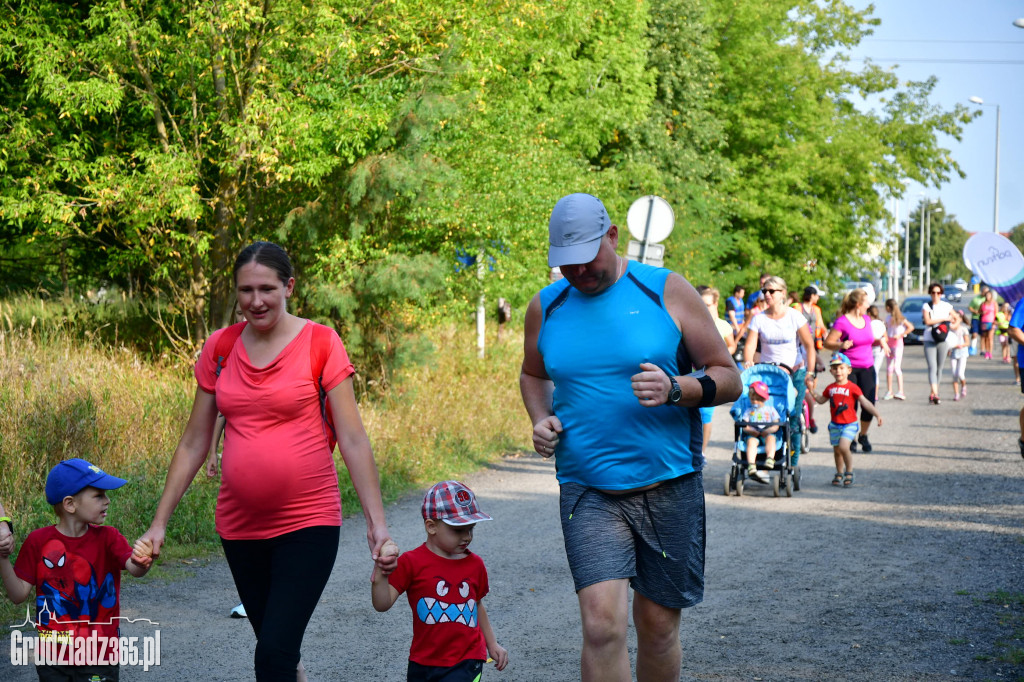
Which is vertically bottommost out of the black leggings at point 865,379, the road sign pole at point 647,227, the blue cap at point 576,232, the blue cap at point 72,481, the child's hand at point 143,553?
the black leggings at point 865,379

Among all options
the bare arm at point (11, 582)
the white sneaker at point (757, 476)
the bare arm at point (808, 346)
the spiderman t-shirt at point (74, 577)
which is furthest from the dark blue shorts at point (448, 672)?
the bare arm at point (808, 346)

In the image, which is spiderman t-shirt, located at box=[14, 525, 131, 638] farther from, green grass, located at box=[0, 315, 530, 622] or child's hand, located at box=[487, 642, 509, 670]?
green grass, located at box=[0, 315, 530, 622]

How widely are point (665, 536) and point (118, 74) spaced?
12.3 m

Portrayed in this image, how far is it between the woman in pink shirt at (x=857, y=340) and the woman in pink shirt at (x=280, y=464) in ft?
35.0

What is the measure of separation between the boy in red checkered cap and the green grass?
3.47 m

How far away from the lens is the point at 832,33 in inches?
1336

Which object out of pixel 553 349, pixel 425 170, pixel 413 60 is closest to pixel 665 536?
pixel 553 349

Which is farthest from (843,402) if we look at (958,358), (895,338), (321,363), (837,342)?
(958,358)

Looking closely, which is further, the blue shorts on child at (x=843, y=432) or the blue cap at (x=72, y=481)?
the blue shorts on child at (x=843, y=432)

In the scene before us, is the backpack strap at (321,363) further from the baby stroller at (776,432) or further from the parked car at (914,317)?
the parked car at (914,317)

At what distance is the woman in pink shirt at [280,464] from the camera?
384cm

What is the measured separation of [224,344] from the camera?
4078 mm

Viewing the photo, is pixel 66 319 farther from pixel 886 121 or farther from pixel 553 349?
pixel 886 121

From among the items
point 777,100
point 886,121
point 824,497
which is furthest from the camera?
point 886,121
